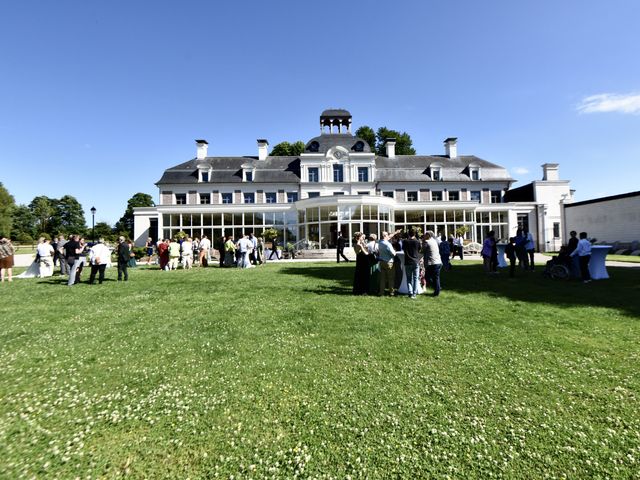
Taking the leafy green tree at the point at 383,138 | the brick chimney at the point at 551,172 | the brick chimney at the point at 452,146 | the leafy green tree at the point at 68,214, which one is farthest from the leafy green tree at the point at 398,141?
the leafy green tree at the point at 68,214

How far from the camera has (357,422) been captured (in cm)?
310

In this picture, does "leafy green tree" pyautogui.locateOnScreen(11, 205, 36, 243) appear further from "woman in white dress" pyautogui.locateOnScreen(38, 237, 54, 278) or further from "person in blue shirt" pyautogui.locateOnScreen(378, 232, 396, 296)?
"person in blue shirt" pyautogui.locateOnScreen(378, 232, 396, 296)

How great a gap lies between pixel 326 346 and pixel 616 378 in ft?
13.0

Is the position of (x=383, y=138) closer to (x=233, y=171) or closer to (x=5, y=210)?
(x=233, y=171)

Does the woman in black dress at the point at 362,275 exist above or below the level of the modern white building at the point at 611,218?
below

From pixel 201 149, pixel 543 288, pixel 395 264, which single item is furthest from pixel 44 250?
pixel 201 149

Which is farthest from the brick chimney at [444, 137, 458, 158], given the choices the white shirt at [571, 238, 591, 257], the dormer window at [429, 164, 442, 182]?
the white shirt at [571, 238, 591, 257]

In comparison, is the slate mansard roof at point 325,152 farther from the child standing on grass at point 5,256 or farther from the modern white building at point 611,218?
the child standing on grass at point 5,256

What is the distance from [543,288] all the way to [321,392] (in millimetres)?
9542

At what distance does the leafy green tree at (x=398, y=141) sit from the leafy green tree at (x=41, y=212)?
85.0 m

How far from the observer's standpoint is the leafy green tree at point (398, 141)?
168 feet

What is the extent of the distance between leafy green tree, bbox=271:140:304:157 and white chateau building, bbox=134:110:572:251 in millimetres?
12555

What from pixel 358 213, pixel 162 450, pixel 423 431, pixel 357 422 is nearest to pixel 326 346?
pixel 357 422

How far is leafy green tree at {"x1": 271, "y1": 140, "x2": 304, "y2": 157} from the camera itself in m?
50.4
